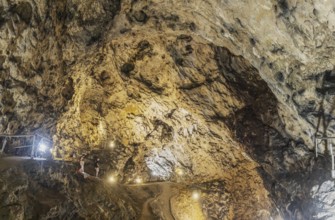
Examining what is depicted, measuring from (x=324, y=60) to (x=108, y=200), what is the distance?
6.78 metres

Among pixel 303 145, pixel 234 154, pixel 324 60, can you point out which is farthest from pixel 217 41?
pixel 234 154

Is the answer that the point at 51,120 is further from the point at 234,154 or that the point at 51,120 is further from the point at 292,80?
the point at 292,80

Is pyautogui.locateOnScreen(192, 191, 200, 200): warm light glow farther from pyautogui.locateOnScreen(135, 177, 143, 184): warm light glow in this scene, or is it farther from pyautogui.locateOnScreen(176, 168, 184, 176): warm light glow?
pyautogui.locateOnScreen(135, 177, 143, 184): warm light glow

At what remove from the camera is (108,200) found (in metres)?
9.61

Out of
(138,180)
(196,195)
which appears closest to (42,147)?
(138,180)

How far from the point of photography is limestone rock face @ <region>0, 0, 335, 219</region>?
8227 millimetres

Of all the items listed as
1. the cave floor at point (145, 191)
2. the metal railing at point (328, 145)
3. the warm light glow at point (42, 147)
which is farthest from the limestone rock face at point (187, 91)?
the warm light glow at point (42, 147)

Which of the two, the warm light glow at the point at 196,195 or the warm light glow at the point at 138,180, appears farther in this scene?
the warm light glow at the point at 138,180

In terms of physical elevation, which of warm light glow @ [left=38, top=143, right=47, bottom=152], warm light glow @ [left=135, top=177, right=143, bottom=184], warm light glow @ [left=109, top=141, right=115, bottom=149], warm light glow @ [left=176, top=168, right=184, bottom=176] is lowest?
warm light glow @ [left=135, top=177, right=143, bottom=184]

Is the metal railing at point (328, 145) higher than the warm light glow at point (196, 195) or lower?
higher

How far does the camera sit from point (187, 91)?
37.4 ft

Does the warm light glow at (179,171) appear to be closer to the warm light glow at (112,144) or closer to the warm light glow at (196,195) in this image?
the warm light glow at (196,195)

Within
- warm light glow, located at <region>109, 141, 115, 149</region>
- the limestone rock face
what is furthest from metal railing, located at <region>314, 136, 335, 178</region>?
warm light glow, located at <region>109, 141, 115, 149</region>

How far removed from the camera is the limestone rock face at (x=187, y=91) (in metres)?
8.23
